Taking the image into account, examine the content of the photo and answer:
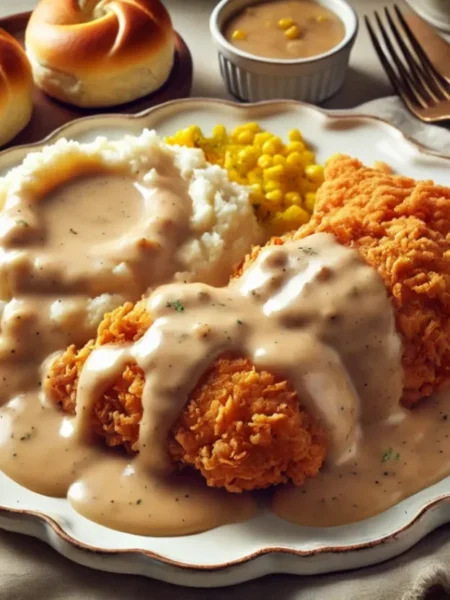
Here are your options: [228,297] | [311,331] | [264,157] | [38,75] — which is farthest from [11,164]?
[311,331]

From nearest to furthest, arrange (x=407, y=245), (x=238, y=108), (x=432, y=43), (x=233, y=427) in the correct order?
1. (x=233, y=427)
2. (x=407, y=245)
3. (x=238, y=108)
4. (x=432, y=43)

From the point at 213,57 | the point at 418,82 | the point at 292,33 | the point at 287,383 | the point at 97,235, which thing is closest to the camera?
the point at 287,383

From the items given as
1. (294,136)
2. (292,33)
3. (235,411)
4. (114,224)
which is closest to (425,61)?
(292,33)

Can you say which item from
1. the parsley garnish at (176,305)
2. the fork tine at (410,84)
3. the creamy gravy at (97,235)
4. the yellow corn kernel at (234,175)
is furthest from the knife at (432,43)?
the parsley garnish at (176,305)

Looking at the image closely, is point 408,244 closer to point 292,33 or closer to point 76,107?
point 292,33

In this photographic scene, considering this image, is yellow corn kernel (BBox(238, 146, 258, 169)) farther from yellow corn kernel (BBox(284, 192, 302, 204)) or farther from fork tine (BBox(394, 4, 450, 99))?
fork tine (BBox(394, 4, 450, 99))

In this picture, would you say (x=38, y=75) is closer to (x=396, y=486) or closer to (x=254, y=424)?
(x=254, y=424)

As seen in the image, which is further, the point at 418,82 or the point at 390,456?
the point at 418,82

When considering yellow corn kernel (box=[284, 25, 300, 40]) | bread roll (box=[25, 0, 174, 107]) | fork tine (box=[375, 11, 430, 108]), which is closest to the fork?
fork tine (box=[375, 11, 430, 108])
